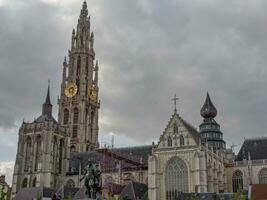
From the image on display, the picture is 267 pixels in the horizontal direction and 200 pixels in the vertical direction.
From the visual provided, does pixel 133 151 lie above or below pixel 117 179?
above

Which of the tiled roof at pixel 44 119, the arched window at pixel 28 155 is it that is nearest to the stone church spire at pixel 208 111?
the tiled roof at pixel 44 119

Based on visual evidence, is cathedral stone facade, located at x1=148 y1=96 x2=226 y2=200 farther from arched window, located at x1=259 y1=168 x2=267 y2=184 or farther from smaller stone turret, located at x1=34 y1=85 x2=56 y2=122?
smaller stone turret, located at x1=34 y1=85 x2=56 y2=122

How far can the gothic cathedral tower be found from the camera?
106 m

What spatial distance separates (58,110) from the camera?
Answer: 110875 mm

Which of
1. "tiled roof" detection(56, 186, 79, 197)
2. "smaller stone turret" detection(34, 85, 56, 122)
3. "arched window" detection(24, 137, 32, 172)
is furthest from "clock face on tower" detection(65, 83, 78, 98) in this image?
"tiled roof" detection(56, 186, 79, 197)

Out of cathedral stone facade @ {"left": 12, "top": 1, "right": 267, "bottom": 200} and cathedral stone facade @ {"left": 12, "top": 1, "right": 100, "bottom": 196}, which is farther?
cathedral stone facade @ {"left": 12, "top": 1, "right": 100, "bottom": 196}

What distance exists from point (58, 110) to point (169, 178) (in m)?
46.5

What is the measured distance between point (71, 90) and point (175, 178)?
4727 centimetres

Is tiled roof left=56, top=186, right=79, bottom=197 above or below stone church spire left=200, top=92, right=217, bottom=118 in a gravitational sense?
below

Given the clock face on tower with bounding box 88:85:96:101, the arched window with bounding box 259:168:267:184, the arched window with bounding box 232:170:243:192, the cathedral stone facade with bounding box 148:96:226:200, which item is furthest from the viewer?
the clock face on tower with bounding box 88:85:96:101

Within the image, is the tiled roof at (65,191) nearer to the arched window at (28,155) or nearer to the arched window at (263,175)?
the arched window at (28,155)

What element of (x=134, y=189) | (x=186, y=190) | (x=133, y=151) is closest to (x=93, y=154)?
(x=133, y=151)

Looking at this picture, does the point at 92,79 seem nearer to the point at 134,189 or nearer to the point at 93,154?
the point at 93,154

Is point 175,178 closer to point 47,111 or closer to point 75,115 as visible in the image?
point 47,111
